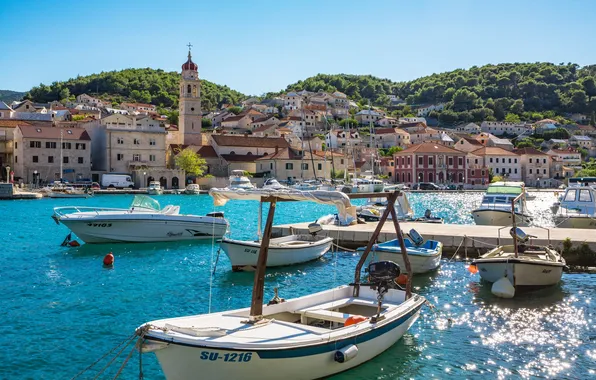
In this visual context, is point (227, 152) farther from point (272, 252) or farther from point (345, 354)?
point (345, 354)

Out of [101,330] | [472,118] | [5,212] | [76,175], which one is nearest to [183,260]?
[101,330]

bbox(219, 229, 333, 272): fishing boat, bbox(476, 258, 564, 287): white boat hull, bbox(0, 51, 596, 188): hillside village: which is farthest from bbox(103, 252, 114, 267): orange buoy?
bbox(0, 51, 596, 188): hillside village

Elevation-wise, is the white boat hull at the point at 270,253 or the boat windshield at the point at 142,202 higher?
the boat windshield at the point at 142,202

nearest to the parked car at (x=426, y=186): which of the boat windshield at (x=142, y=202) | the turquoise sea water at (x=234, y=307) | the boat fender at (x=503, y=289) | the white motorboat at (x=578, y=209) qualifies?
the white motorboat at (x=578, y=209)

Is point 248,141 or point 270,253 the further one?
point 248,141

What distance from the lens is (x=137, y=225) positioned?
2853cm

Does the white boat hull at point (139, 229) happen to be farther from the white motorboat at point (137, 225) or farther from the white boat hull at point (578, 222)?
the white boat hull at point (578, 222)

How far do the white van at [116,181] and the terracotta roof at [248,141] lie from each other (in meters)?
19.5

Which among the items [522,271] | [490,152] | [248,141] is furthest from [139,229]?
[490,152]

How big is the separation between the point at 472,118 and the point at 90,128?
143130mm

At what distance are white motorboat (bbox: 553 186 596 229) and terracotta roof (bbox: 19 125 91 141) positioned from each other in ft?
Answer: 229

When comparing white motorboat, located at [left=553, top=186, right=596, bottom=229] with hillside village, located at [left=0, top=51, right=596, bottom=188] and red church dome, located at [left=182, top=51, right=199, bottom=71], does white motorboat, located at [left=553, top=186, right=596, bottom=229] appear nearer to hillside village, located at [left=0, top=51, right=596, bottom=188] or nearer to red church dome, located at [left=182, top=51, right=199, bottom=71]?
hillside village, located at [left=0, top=51, right=596, bottom=188]

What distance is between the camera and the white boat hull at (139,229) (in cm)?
2803

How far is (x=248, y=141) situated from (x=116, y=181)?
26.5 m
